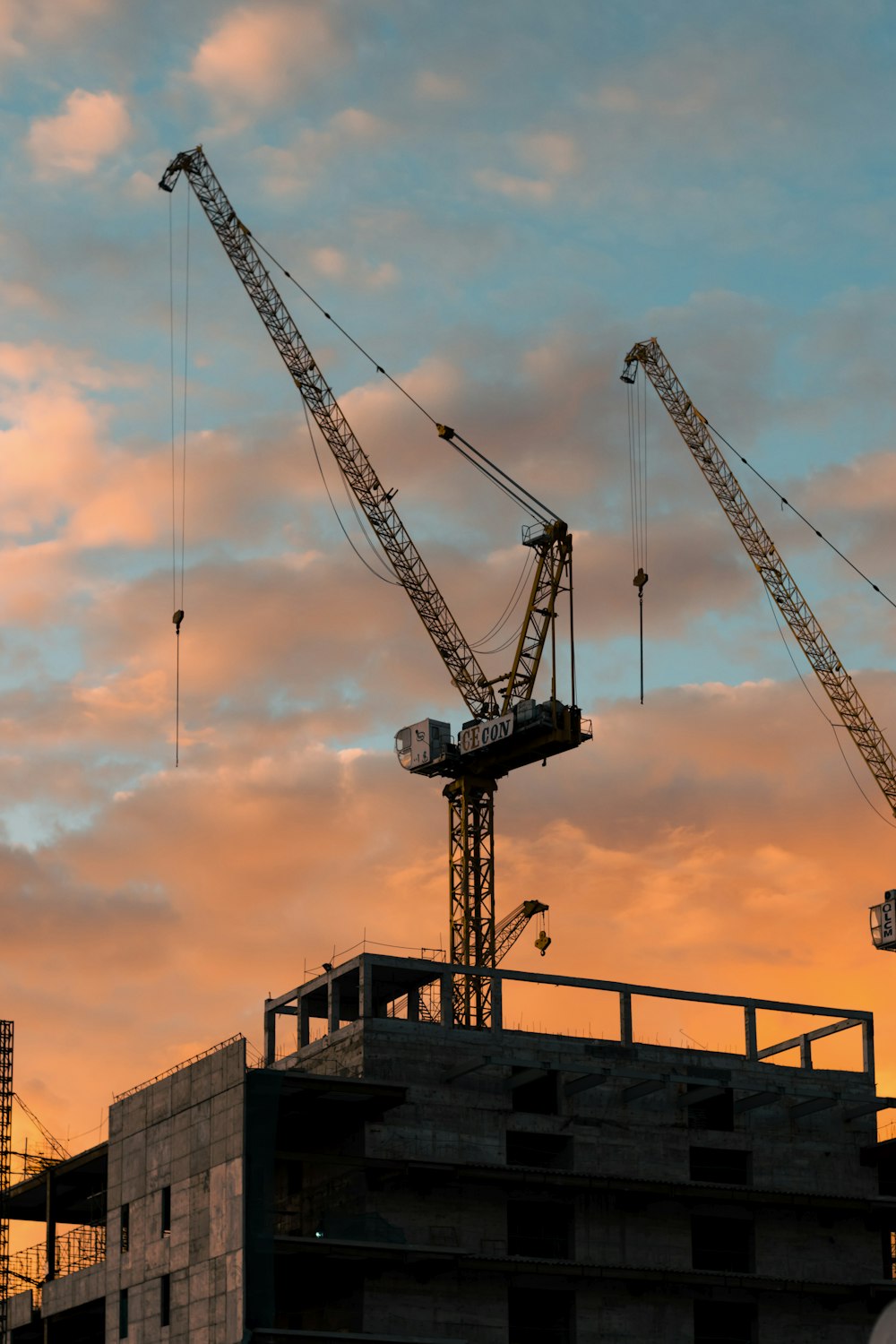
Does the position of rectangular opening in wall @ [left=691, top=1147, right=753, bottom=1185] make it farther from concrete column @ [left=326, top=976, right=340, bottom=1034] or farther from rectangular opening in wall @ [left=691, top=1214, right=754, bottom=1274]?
concrete column @ [left=326, top=976, right=340, bottom=1034]

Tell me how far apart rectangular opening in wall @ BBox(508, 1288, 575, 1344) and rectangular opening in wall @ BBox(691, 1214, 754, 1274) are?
7.80 metres

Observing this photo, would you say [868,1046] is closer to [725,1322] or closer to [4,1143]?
[725,1322]

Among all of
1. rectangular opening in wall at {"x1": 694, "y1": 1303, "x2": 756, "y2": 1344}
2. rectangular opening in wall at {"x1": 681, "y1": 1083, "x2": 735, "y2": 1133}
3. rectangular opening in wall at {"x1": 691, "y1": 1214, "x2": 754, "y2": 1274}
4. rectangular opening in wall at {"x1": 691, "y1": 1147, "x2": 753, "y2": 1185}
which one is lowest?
rectangular opening in wall at {"x1": 694, "y1": 1303, "x2": 756, "y2": 1344}

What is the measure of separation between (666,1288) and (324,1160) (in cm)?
2041

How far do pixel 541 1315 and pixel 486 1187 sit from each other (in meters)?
7.41

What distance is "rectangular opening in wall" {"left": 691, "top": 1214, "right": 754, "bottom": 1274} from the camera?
98938 millimetres

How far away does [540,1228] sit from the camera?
3765 inches

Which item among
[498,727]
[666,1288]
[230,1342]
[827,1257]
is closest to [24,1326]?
[230,1342]

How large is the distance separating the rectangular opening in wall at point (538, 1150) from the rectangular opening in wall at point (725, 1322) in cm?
1053

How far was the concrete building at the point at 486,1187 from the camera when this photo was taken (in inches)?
3516

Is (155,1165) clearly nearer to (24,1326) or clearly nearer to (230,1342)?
(230,1342)

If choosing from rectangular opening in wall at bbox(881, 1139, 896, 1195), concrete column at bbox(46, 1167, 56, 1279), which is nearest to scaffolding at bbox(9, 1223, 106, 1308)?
concrete column at bbox(46, 1167, 56, 1279)

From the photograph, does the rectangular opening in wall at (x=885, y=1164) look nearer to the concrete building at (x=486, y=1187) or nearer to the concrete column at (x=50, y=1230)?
the concrete building at (x=486, y=1187)

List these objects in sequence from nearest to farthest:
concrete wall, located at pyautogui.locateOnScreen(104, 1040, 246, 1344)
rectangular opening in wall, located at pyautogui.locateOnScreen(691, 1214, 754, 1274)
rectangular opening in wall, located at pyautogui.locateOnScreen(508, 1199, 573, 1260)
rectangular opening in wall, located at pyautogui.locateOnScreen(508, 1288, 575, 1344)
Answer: concrete wall, located at pyautogui.locateOnScreen(104, 1040, 246, 1344), rectangular opening in wall, located at pyautogui.locateOnScreen(508, 1288, 575, 1344), rectangular opening in wall, located at pyautogui.locateOnScreen(508, 1199, 573, 1260), rectangular opening in wall, located at pyautogui.locateOnScreen(691, 1214, 754, 1274)
